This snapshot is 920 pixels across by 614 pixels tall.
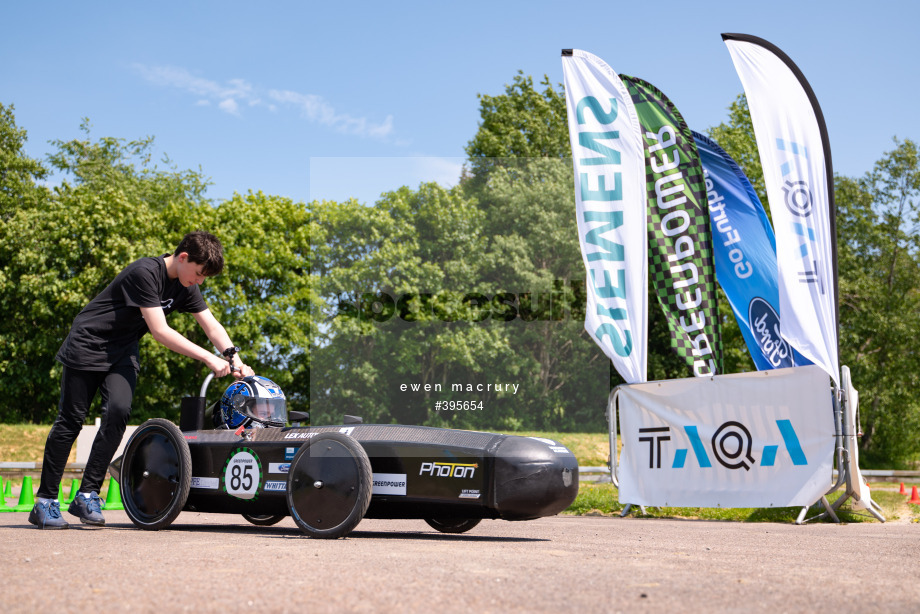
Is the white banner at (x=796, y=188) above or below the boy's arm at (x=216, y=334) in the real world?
above

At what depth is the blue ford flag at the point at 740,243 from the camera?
485 inches

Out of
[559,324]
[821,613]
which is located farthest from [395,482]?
[559,324]

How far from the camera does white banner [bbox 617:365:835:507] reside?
8945 mm

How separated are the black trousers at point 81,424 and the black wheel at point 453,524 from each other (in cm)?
225

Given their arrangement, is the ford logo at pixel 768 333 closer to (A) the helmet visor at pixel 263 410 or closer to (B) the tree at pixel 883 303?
(A) the helmet visor at pixel 263 410

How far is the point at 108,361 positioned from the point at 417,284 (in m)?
2.69

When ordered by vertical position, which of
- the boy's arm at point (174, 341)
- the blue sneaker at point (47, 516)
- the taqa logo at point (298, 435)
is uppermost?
the boy's arm at point (174, 341)

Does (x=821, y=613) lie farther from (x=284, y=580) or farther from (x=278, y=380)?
(x=278, y=380)

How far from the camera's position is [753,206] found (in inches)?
504

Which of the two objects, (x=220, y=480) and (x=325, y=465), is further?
(x=220, y=480)

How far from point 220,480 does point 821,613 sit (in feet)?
13.7

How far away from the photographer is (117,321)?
6.00 meters

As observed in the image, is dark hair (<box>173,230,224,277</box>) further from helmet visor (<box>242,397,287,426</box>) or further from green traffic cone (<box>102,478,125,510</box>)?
green traffic cone (<box>102,478,125,510</box>)

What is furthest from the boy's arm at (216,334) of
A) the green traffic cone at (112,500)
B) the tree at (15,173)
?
the tree at (15,173)
